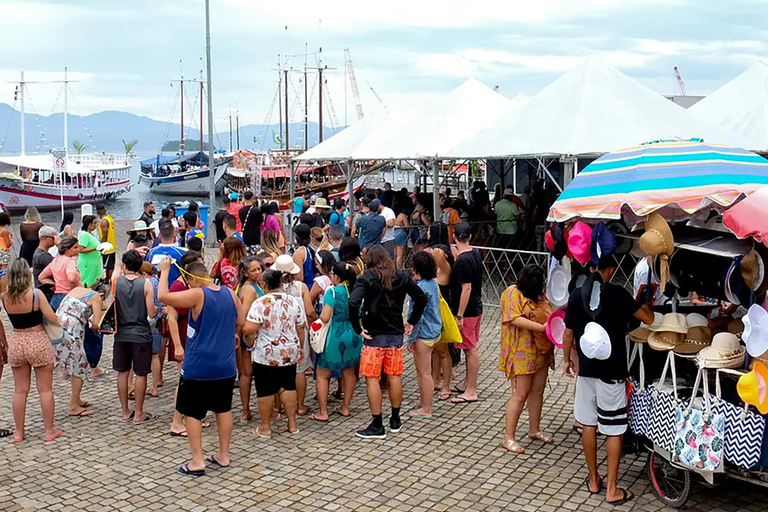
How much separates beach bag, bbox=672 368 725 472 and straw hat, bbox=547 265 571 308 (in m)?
1.34

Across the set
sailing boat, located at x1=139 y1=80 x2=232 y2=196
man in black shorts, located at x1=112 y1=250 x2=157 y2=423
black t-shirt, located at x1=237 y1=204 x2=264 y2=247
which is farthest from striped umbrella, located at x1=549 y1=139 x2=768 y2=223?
sailing boat, located at x1=139 y1=80 x2=232 y2=196

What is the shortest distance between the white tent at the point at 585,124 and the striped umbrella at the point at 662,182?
561 centimetres

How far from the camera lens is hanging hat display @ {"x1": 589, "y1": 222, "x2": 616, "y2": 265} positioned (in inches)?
194

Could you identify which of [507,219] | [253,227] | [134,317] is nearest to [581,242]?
[134,317]

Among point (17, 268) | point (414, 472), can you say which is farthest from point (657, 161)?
point (17, 268)

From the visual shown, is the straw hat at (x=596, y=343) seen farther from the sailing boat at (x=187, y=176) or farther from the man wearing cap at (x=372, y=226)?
the sailing boat at (x=187, y=176)

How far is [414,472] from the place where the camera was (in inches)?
221

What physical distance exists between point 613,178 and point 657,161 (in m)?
0.31

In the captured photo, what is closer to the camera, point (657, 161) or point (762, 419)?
point (762, 419)

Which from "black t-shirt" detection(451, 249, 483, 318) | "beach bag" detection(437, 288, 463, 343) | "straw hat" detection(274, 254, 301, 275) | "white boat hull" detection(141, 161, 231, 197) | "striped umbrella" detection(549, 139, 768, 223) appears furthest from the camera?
"white boat hull" detection(141, 161, 231, 197)

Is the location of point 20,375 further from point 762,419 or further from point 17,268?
point 762,419

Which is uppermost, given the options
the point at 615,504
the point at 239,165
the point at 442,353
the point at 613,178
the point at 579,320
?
the point at 239,165

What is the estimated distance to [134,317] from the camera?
6449 mm

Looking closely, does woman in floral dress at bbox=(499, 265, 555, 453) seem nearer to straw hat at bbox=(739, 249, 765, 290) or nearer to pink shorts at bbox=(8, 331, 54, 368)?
straw hat at bbox=(739, 249, 765, 290)
